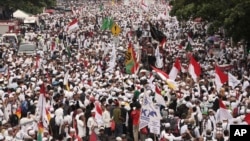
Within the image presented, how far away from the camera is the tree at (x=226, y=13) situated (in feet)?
80.0

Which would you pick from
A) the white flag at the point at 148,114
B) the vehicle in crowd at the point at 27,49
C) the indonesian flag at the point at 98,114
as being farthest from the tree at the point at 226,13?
the white flag at the point at 148,114

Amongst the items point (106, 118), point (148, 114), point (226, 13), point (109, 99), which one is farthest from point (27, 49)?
point (148, 114)

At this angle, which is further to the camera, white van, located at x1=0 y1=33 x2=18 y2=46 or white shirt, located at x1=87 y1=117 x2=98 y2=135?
white van, located at x1=0 y1=33 x2=18 y2=46

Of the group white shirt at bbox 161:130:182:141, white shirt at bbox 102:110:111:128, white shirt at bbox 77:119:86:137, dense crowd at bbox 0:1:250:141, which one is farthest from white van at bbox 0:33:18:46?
white shirt at bbox 161:130:182:141

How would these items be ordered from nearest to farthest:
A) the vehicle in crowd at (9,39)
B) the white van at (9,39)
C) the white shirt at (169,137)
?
the white shirt at (169,137), the vehicle in crowd at (9,39), the white van at (9,39)

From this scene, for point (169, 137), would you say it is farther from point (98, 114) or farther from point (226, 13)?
point (226, 13)

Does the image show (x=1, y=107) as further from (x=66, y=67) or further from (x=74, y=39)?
(x=74, y=39)

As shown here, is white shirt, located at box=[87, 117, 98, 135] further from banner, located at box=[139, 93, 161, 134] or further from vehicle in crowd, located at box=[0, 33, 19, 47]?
vehicle in crowd, located at box=[0, 33, 19, 47]

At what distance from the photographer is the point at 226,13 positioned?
25359 millimetres

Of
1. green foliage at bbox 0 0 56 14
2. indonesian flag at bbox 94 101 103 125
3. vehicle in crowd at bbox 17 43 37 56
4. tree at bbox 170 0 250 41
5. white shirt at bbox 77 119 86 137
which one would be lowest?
white shirt at bbox 77 119 86 137

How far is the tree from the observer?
24375 millimetres

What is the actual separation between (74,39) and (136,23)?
36.2ft

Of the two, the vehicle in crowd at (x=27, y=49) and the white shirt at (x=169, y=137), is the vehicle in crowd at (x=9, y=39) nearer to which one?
the vehicle in crowd at (x=27, y=49)

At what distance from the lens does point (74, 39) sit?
35969 millimetres
